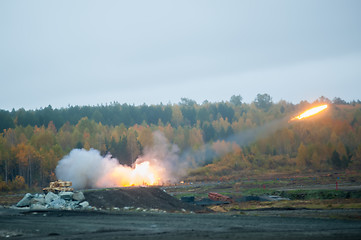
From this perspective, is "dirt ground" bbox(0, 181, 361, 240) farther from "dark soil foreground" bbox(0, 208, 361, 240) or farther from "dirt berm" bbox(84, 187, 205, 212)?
"dirt berm" bbox(84, 187, 205, 212)

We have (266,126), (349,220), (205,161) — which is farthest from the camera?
(205,161)

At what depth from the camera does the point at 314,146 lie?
11456cm

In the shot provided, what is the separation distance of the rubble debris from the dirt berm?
3.80ft

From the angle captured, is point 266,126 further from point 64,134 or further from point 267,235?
point 267,235

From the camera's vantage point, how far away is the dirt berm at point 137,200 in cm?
4416

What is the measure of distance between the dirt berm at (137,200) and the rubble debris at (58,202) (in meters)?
1.16

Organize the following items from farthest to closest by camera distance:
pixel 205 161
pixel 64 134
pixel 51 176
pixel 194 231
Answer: pixel 64 134 < pixel 205 161 < pixel 51 176 < pixel 194 231

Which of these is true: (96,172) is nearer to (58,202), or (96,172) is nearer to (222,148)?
(58,202)

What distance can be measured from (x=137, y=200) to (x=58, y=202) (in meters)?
8.77

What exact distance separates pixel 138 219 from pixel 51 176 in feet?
243

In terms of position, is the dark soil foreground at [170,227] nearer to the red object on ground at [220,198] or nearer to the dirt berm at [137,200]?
the dirt berm at [137,200]

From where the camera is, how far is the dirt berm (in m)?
44.2

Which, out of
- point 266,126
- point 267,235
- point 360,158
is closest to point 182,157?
point 266,126

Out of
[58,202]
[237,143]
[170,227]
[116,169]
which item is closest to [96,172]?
[116,169]
